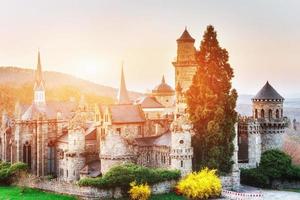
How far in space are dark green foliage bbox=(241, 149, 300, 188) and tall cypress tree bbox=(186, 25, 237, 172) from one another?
16.3ft

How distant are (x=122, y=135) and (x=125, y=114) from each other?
108 inches

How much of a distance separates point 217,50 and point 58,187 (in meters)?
21.4

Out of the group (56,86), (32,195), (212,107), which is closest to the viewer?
(32,195)

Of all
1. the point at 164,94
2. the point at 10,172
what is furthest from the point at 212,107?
the point at 164,94

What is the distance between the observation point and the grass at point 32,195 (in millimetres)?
51828

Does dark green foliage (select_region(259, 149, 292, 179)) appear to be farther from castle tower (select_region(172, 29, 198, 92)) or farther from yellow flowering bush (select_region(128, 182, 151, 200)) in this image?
yellow flowering bush (select_region(128, 182, 151, 200))

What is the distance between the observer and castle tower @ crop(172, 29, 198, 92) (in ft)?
237

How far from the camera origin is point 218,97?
5659 centimetres

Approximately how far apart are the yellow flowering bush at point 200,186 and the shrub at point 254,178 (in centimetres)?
835

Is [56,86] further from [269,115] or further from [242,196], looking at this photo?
[242,196]

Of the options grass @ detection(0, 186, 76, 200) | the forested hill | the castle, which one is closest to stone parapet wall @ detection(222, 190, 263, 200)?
the castle

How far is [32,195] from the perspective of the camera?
5528cm

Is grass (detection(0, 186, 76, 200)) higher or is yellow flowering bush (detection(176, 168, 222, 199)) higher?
yellow flowering bush (detection(176, 168, 222, 199))

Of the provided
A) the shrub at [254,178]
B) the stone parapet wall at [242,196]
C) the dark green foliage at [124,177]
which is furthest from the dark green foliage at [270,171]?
the dark green foliage at [124,177]
